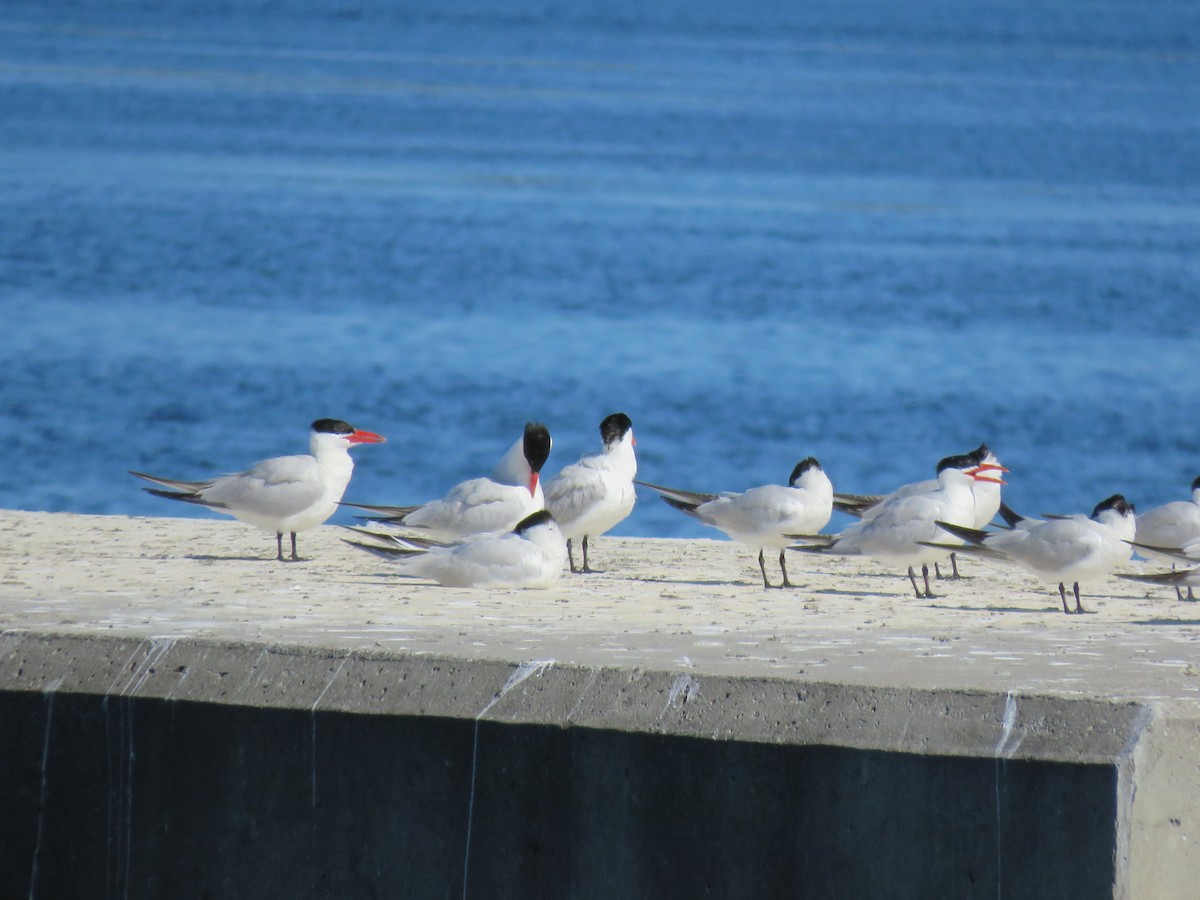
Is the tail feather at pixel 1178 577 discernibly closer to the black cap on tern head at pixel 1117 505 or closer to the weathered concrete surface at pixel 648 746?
the weathered concrete surface at pixel 648 746

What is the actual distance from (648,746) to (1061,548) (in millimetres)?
3282

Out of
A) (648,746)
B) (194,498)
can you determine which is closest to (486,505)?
(194,498)

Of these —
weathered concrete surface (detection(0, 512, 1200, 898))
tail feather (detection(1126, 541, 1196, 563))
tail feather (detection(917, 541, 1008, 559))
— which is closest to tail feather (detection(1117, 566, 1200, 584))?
tail feather (detection(1126, 541, 1196, 563))

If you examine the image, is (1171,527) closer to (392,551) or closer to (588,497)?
(588,497)

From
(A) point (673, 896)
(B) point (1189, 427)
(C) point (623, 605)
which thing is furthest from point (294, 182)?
(A) point (673, 896)

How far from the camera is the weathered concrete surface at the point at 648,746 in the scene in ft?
13.8

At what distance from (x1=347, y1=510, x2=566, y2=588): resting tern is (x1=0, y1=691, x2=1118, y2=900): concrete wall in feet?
7.60

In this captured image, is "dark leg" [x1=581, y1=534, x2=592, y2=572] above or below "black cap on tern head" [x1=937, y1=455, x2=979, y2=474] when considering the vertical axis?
below

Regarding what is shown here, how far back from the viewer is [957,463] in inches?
341

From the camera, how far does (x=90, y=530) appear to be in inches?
342

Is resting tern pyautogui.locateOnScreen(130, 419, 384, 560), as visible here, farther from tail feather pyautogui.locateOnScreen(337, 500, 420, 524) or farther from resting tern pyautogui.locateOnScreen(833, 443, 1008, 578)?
resting tern pyautogui.locateOnScreen(833, 443, 1008, 578)

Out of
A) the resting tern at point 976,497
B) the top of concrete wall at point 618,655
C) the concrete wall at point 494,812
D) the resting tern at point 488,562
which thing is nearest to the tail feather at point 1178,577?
the top of concrete wall at point 618,655

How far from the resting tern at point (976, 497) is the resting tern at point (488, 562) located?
213 centimetres

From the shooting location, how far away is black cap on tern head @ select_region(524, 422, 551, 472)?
336 inches
